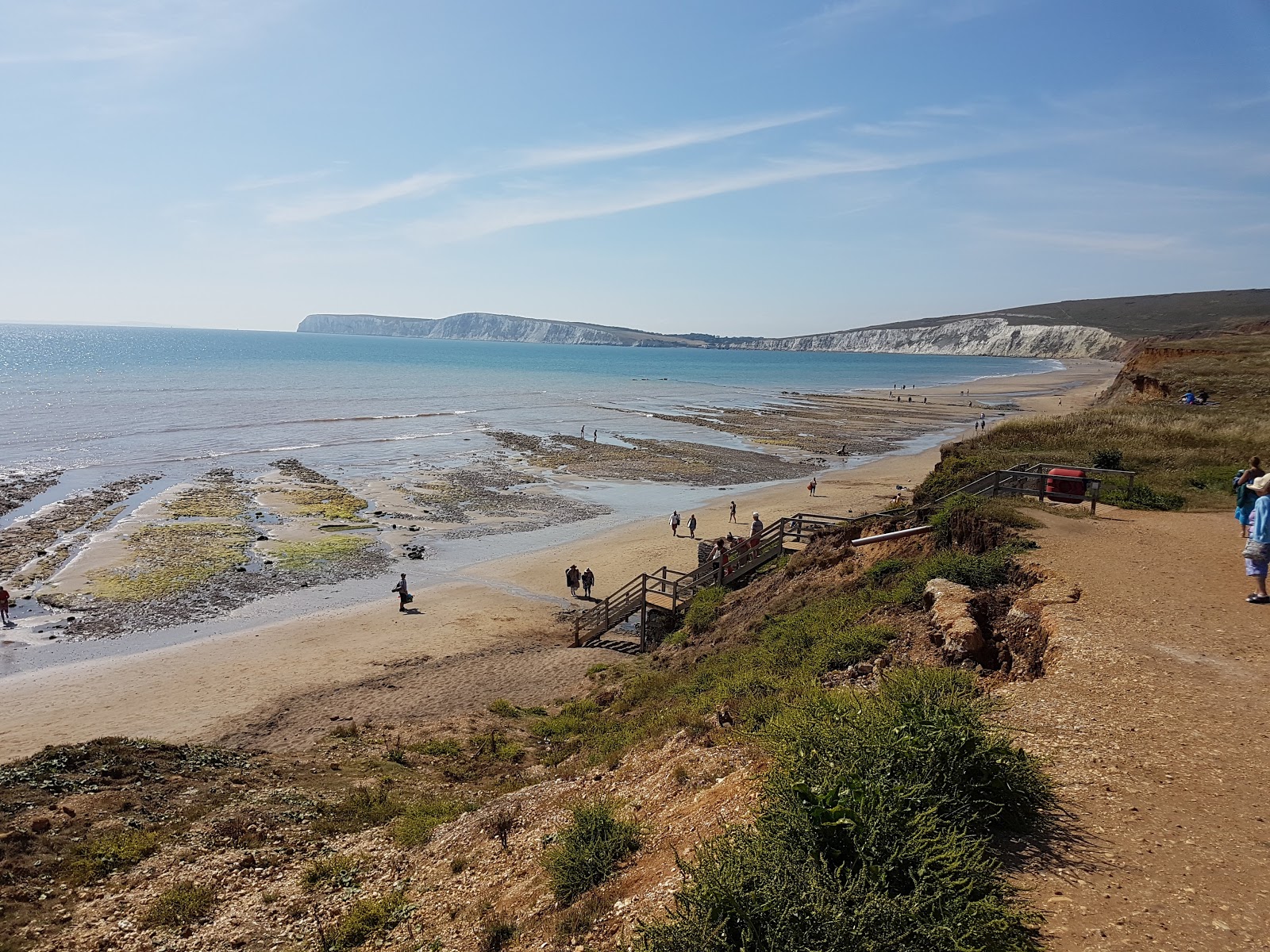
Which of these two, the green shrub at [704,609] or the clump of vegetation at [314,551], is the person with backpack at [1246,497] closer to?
the green shrub at [704,609]

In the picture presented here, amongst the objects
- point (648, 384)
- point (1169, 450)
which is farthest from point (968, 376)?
point (1169, 450)

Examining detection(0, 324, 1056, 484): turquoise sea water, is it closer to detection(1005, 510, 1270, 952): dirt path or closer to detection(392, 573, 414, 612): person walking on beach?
detection(392, 573, 414, 612): person walking on beach

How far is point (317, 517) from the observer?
3622 cm

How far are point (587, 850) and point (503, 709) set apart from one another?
935 cm

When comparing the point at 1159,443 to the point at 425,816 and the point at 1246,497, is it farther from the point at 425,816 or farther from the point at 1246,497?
the point at 425,816

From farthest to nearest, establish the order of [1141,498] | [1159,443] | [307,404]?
1. [307,404]
2. [1159,443]
3. [1141,498]

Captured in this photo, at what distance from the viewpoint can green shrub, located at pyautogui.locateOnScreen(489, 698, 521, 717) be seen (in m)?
16.5

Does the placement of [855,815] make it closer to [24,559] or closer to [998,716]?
[998,716]

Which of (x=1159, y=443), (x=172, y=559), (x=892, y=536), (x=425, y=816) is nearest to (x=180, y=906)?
(x=425, y=816)

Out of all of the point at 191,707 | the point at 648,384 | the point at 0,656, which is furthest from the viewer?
the point at 648,384

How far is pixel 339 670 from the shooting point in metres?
19.7

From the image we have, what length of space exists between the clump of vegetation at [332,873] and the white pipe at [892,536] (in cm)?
1260

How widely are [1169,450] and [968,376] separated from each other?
146 m

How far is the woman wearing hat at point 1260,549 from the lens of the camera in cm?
1101
